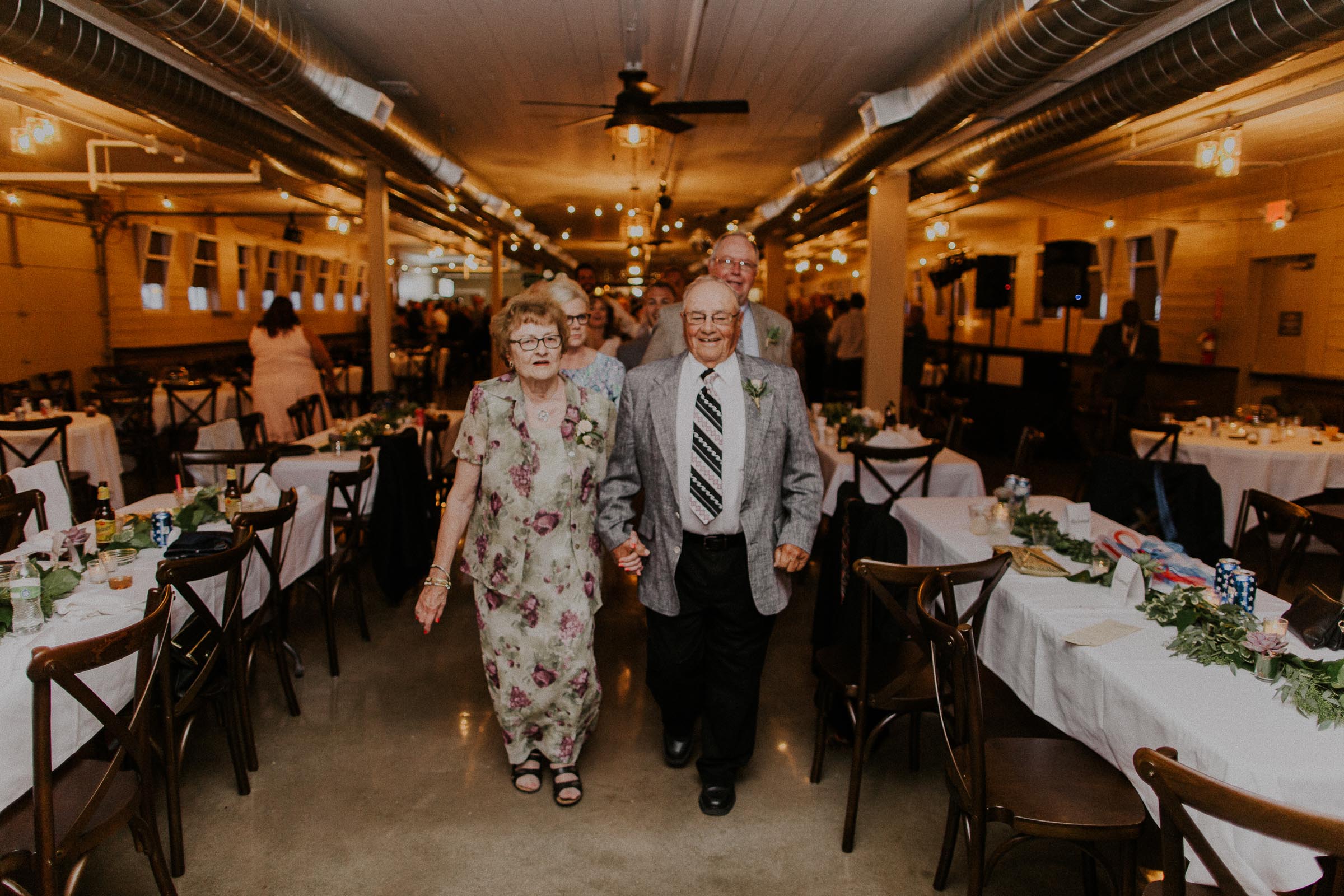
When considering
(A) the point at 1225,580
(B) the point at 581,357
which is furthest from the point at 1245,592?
(B) the point at 581,357

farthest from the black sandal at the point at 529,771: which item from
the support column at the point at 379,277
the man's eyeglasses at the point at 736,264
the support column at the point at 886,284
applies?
the support column at the point at 379,277

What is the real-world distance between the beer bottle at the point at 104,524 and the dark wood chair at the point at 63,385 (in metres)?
5.33

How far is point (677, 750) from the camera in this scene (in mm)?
3195

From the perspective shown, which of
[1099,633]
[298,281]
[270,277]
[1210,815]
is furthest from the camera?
[298,281]

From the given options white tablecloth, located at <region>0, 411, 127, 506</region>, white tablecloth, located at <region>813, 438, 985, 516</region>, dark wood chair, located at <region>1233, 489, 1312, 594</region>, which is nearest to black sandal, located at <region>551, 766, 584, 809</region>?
white tablecloth, located at <region>813, 438, 985, 516</region>

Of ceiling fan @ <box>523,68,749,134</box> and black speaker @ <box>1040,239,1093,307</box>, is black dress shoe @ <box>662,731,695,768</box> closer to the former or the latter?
ceiling fan @ <box>523,68,749,134</box>

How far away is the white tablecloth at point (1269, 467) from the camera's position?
5.67 metres

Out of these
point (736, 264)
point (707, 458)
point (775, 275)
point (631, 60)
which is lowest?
point (707, 458)

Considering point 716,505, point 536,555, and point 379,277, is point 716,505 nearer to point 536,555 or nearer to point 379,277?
point 536,555

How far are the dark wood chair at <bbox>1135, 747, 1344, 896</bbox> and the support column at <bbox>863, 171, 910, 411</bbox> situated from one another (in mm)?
7431

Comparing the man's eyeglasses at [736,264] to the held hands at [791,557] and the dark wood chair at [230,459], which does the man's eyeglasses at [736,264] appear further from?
the dark wood chair at [230,459]

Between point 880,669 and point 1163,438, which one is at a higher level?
point 1163,438

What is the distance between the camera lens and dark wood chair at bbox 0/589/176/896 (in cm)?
176

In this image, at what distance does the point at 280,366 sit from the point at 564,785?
17.5 feet
